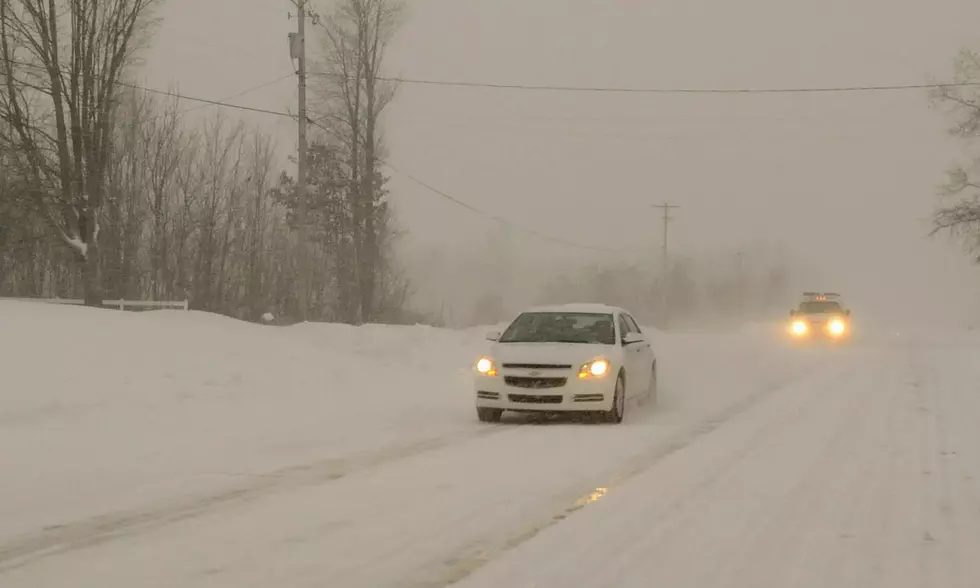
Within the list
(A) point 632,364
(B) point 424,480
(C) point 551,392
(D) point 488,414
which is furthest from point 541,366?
(B) point 424,480

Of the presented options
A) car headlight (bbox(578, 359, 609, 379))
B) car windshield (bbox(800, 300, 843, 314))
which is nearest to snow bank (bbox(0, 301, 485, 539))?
car headlight (bbox(578, 359, 609, 379))

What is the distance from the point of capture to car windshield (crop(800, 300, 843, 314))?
121 feet

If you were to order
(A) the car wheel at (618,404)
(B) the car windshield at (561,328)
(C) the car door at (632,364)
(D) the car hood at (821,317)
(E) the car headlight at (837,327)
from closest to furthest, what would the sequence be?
(A) the car wheel at (618,404) → (C) the car door at (632,364) → (B) the car windshield at (561,328) → (E) the car headlight at (837,327) → (D) the car hood at (821,317)

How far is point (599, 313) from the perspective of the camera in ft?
47.4

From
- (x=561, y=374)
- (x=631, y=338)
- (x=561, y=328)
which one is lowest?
(x=561, y=374)

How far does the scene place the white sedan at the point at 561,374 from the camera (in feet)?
41.2

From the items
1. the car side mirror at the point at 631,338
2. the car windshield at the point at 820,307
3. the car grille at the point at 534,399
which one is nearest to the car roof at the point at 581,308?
the car side mirror at the point at 631,338

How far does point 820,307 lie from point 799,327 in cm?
122

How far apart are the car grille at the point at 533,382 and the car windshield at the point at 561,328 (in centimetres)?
116

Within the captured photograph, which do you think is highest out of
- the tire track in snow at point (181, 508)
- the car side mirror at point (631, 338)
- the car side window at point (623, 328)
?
the car side window at point (623, 328)

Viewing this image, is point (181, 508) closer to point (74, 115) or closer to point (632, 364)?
point (632, 364)

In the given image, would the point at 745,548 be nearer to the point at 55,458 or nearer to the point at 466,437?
the point at 466,437

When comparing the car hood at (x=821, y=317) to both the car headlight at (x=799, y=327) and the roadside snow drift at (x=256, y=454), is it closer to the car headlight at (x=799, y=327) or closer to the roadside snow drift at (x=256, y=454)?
the car headlight at (x=799, y=327)

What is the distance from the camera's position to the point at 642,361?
578 inches
